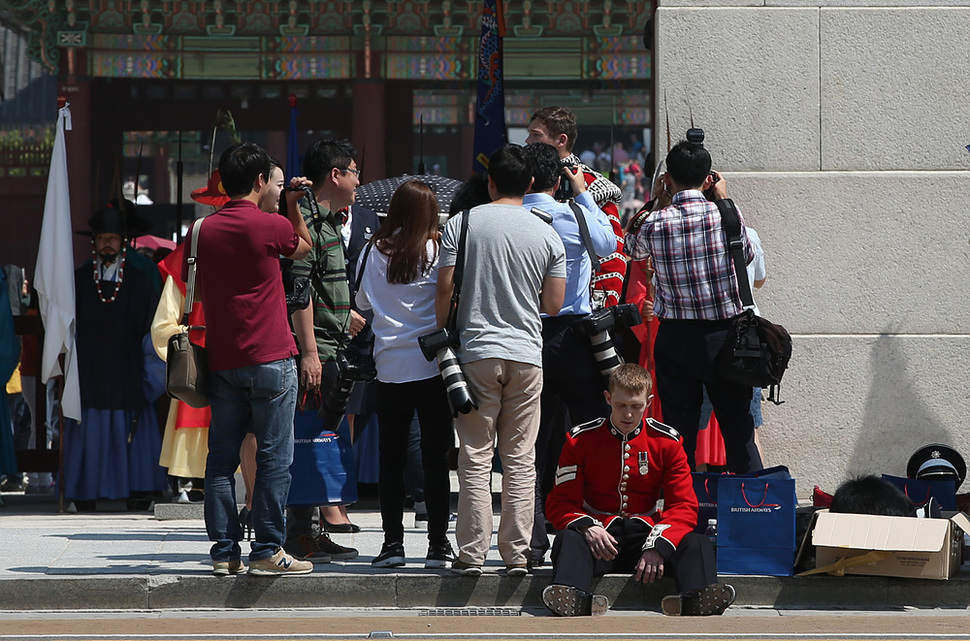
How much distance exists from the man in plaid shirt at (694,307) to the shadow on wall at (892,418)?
1.83 metres

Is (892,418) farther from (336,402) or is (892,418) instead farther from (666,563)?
(336,402)

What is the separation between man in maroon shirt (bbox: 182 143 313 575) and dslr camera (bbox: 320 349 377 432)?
1.13 ft

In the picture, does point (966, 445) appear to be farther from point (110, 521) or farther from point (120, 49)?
point (120, 49)

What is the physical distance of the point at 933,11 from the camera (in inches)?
337

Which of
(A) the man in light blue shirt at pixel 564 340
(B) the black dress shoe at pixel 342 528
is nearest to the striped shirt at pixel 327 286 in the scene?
(A) the man in light blue shirt at pixel 564 340

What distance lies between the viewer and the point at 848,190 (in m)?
8.50

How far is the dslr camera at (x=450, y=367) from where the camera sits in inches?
236

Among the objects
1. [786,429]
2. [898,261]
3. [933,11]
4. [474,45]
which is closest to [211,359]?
[786,429]

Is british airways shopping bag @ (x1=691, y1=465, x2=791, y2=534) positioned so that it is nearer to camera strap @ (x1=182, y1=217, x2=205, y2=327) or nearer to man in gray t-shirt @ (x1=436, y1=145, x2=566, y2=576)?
man in gray t-shirt @ (x1=436, y1=145, x2=566, y2=576)

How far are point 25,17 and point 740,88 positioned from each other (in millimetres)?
7235

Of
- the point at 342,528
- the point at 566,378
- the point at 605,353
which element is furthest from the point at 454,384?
the point at 342,528

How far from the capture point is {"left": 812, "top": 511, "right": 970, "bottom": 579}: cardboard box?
611 centimetres

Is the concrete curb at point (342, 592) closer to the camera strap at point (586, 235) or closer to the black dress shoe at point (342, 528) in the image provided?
the camera strap at point (586, 235)

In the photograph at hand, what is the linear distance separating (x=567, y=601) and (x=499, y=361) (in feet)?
3.23
